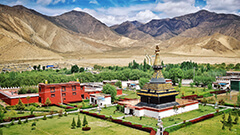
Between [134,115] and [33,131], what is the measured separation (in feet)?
41.8

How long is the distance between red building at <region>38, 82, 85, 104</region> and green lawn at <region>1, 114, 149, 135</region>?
1197cm

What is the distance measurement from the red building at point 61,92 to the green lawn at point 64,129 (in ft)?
39.3

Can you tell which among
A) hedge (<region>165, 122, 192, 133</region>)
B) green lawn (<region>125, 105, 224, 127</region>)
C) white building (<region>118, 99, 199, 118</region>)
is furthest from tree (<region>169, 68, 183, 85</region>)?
hedge (<region>165, 122, 192, 133</region>)

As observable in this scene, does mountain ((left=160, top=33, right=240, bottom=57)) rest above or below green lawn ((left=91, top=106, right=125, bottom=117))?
above

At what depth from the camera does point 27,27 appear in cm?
18838

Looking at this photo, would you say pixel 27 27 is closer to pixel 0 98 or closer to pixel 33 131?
pixel 0 98

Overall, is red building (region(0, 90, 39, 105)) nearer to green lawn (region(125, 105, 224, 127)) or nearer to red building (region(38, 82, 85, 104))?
red building (region(38, 82, 85, 104))

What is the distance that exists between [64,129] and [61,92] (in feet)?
58.6

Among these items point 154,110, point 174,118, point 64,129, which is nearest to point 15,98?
point 64,129

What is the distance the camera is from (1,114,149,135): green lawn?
24.3m

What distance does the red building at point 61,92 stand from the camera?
40906mm

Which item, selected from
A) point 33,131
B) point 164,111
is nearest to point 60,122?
point 33,131

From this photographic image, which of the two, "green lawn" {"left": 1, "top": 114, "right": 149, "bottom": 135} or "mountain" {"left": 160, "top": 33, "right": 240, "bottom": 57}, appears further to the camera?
"mountain" {"left": 160, "top": 33, "right": 240, "bottom": 57}

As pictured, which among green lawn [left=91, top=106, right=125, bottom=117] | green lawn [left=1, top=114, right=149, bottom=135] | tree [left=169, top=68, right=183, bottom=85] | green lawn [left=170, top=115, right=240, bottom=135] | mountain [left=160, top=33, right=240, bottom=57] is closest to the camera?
green lawn [left=170, top=115, right=240, bottom=135]
